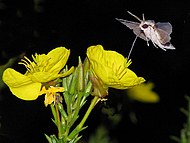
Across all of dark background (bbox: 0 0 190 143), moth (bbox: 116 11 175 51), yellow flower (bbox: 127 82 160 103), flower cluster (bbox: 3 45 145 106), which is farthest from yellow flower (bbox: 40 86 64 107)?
yellow flower (bbox: 127 82 160 103)

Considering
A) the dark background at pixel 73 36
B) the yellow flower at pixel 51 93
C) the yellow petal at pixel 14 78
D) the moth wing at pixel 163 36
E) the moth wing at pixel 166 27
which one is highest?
the moth wing at pixel 166 27

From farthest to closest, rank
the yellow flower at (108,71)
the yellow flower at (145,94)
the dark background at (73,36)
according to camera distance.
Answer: the yellow flower at (145,94) < the dark background at (73,36) < the yellow flower at (108,71)

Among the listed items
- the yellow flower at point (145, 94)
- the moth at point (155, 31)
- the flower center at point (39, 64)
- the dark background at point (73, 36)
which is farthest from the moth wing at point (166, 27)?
the yellow flower at point (145, 94)

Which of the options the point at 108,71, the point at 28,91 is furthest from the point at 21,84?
the point at 108,71

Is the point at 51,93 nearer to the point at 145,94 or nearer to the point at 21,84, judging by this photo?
the point at 21,84

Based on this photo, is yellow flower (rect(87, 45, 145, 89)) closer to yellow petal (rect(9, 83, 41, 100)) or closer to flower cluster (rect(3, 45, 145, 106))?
flower cluster (rect(3, 45, 145, 106))

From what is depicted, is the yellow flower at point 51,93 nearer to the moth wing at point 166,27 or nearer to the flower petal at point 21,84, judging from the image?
the flower petal at point 21,84

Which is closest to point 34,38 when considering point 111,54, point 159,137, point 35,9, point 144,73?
point 35,9

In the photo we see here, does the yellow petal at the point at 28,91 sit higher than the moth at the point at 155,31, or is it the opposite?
the moth at the point at 155,31
